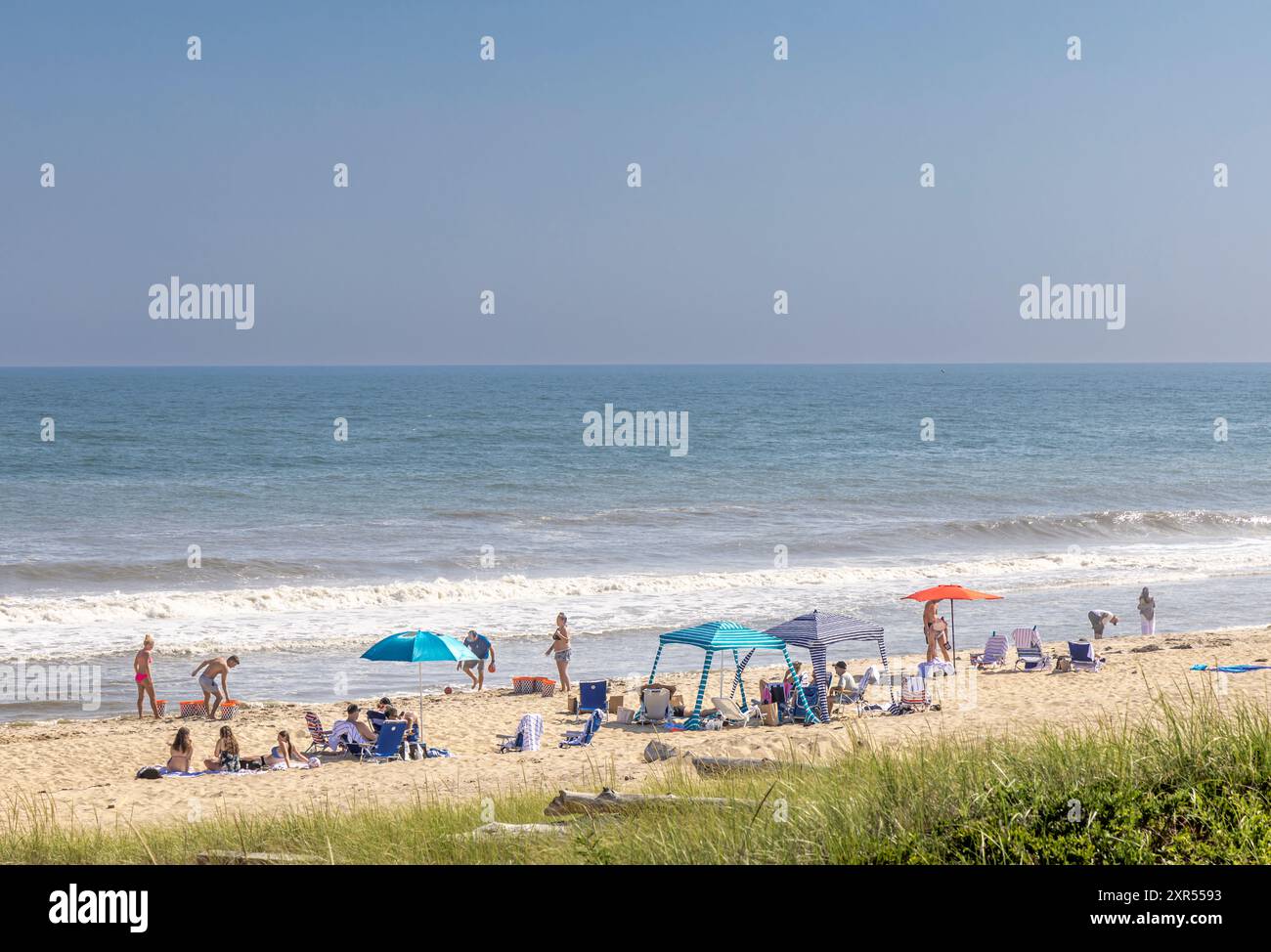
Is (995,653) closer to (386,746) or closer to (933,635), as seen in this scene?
(933,635)

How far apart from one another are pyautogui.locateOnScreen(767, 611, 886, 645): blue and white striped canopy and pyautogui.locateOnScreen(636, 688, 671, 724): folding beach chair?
198 centimetres

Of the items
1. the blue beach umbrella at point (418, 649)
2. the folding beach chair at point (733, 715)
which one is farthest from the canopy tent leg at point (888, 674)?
the blue beach umbrella at point (418, 649)

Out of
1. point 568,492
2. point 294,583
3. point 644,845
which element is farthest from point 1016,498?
point 644,845

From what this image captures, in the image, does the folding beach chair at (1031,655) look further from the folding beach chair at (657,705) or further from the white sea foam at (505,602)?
the folding beach chair at (657,705)

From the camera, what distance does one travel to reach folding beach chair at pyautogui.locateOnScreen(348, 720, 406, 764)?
578 inches

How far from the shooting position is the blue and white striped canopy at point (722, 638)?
1611cm

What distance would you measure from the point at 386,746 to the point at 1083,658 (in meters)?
11.2

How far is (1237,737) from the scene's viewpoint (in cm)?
603

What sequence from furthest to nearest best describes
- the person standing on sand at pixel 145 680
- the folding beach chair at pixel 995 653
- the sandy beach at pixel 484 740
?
the folding beach chair at pixel 995 653 < the person standing on sand at pixel 145 680 < the sandy beach at pixel 484 740

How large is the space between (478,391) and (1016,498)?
97.3 m

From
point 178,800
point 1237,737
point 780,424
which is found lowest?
point 178,800

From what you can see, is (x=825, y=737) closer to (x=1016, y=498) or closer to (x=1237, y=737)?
(x=1237, y=737)

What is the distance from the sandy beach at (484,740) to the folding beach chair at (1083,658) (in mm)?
295

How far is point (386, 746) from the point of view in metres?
14.7
